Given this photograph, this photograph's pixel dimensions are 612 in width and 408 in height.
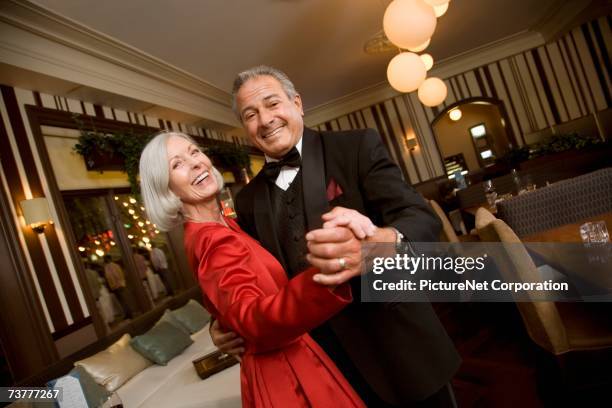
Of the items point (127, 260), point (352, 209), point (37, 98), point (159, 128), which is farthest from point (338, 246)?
point (159, 128)

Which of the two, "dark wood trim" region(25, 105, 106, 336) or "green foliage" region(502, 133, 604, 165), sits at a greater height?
"dark wood trim" region(25, 105, 106, 336)

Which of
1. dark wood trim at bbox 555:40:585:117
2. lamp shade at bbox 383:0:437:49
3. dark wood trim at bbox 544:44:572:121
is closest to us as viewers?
lamp shade at bbox 383:0:437:49

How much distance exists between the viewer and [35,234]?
3.22 metres

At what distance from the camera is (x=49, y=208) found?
135 inches

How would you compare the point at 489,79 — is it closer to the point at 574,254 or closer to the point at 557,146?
the point at 557,146

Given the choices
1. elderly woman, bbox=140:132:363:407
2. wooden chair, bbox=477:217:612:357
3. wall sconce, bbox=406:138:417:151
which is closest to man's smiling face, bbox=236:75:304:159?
elderly woman, bbox=140:132:363:407

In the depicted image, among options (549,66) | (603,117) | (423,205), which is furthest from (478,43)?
(423,205)

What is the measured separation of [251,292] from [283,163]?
1.49ft

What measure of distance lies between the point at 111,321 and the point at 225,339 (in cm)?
437

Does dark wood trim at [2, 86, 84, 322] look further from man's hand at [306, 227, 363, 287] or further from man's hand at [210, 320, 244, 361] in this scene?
man's hand at [306, 227, 363, 287]

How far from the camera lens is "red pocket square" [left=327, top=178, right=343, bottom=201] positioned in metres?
1.04

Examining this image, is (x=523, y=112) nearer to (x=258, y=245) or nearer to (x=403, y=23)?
(x=403, y=23)

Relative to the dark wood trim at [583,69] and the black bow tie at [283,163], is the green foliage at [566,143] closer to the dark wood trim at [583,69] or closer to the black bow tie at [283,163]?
the dark wood trim at [583,69]

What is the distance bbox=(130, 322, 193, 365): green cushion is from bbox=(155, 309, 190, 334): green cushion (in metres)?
0.15
